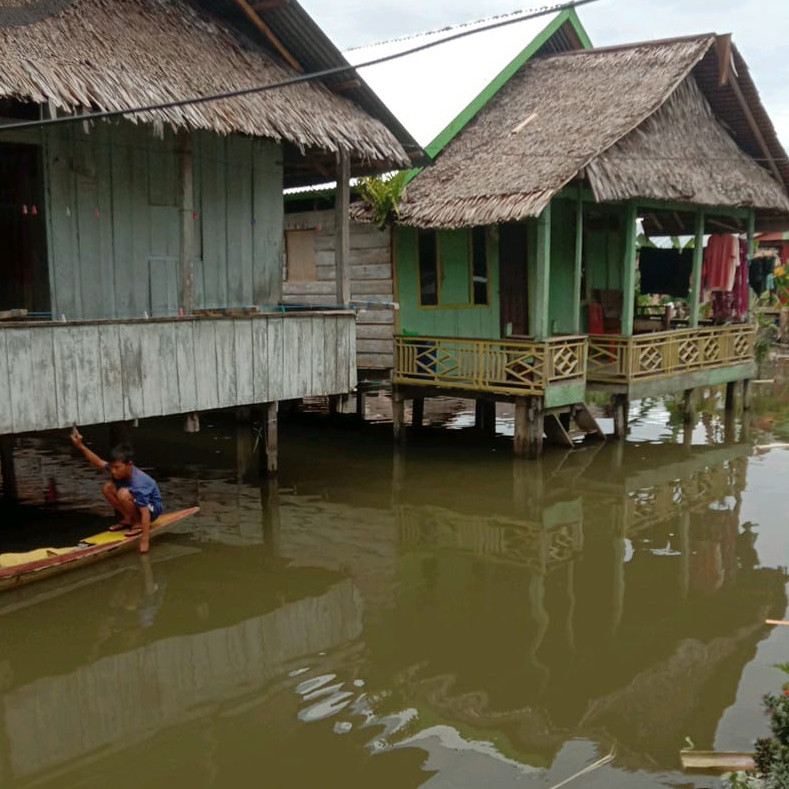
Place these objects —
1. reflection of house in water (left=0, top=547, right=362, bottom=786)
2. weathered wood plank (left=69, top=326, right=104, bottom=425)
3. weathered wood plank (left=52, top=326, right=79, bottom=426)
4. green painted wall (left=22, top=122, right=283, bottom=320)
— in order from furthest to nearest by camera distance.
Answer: green painted wall (left=22, top=122, right=283, bottom=320) < weathered wood plank (left=69, top=326, right=104, bottom=425) < weathered wood plank (left=52, top=326, right=79, bottom=426) < reflection of house in water (left=0, top=547, right=362, bottom=786)

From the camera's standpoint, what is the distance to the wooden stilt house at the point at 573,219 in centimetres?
1262

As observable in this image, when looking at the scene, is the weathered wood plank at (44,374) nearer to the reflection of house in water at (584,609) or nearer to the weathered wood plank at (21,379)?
the weathered wood plank at (21,379)

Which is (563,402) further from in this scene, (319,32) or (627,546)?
(319,32)

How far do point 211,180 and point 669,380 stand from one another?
799 centimetres

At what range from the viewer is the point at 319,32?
10828 millimetres

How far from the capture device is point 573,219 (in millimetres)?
15602

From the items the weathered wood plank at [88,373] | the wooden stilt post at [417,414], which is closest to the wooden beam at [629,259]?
the wooden stilt post at [417,414]

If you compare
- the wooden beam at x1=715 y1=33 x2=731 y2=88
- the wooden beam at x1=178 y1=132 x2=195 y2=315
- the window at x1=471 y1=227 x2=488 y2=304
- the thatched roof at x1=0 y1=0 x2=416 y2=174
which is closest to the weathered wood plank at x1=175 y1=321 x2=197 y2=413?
the wooden beam at x1=178 y1=132 x2=195 y2=315

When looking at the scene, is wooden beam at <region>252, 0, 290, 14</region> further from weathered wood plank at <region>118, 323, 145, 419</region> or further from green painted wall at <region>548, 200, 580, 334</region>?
green painted wall at <region>548, 200, 580, 334</region>

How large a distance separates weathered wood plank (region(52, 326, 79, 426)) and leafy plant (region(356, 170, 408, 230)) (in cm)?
596

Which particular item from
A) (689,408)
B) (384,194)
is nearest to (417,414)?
(384,194)

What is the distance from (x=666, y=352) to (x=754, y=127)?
4.89m

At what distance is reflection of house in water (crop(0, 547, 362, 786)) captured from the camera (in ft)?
18.6

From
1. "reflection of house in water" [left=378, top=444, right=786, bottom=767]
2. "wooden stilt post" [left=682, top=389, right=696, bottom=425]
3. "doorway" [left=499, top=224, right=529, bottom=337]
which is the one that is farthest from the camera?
"wooden stilt post" [left=682, top=389, right=696, bottom=425]
